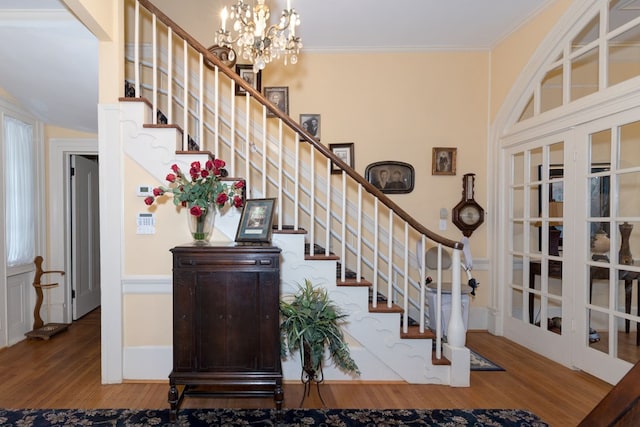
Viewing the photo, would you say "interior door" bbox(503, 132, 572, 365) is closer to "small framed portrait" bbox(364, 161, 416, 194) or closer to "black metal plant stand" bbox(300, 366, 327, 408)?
"small framed portrait" bbox(364, 161, 416, 194)

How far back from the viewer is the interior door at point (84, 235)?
4.39 metres

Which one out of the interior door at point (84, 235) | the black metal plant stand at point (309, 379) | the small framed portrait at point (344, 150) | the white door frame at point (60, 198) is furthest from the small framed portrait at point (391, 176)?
the interior door at point (84, 235)

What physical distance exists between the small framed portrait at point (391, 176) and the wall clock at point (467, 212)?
597 millimetres

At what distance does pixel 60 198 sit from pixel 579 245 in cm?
552

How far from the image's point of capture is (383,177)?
4.15 metres

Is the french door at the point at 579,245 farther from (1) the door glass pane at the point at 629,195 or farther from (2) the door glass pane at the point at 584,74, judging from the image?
(2) the door glass pane at the point at 584,74

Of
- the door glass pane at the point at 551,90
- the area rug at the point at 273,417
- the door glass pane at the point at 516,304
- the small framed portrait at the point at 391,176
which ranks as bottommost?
the area rug at the point at 273,417

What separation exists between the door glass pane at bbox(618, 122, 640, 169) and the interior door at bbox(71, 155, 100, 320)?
5646mm

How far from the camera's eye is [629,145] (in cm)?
272

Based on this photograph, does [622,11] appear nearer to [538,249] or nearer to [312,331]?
[538,249]

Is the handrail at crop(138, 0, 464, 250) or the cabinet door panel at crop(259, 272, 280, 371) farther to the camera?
the handrail at crop(138, 0, 464, 250)

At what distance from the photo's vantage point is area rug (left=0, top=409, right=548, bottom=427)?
231 cm

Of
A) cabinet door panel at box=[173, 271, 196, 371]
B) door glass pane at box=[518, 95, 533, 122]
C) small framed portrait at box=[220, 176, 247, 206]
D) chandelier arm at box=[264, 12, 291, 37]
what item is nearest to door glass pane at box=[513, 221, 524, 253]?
door glass pane at box=[518, 95, 533, 122]

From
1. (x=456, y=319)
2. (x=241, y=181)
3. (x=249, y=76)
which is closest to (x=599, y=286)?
(x=456, y=319)
